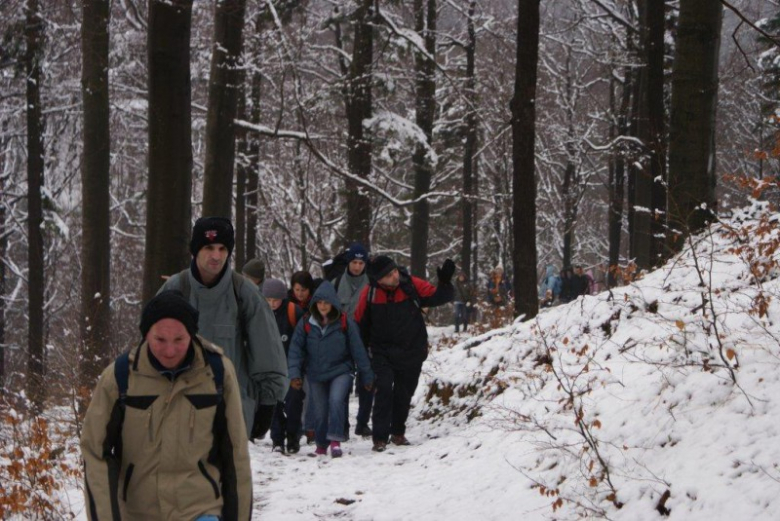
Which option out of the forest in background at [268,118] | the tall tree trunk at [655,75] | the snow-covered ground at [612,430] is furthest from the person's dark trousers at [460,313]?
the snow-covered ground at [612,430]

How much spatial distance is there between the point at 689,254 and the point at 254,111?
1607 cm

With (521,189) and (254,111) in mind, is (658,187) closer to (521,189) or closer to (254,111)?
(521,189)

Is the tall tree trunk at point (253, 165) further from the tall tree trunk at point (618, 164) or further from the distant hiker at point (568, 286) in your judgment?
the distant hiker at point (568, 286)

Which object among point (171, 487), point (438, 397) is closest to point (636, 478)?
point (171, 487)

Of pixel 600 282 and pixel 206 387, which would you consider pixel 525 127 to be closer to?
pixel 600 282

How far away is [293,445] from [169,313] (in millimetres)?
6089

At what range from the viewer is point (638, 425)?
19.2ft

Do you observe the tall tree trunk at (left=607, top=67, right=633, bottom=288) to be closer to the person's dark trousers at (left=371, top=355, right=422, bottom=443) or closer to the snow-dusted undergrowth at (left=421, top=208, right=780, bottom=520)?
the person's dark trousers at (left=371, top=355, right=422, bottom=443)

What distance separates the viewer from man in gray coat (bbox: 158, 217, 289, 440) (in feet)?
16.1

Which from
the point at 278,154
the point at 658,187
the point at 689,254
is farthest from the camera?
the point at 278,154

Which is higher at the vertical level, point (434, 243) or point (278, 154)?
point (278, 154)

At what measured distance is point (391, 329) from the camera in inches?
361

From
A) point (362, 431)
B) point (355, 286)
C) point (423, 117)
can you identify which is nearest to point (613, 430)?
point (362, 431)

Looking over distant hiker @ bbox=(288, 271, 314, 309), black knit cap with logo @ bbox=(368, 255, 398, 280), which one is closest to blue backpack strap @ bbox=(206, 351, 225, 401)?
black knit cap with logo @ bbox=(368, 255, 398, 280)
